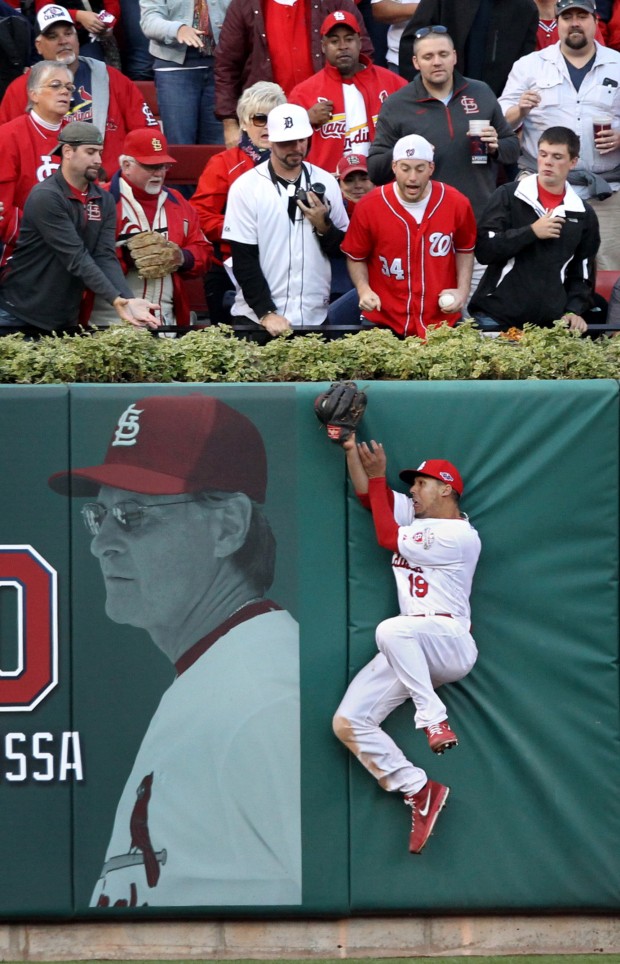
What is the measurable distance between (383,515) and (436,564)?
0.31 metres

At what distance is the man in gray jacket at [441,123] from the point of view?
28.1 feet

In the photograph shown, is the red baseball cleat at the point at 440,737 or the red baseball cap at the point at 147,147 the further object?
the red baseball cap at the point at 147,147

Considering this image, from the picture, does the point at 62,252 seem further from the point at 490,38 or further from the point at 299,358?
the point at 490,38

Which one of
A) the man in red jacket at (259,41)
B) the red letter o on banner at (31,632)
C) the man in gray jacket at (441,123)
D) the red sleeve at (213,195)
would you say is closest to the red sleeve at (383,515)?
the red letter o on banner at (31,632)

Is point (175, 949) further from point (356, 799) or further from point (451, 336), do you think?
point (451, 336)

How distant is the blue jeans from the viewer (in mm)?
10242

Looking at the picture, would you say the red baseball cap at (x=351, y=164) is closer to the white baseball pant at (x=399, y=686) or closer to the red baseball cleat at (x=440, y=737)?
the white baseball pant at (x=399, y=686)

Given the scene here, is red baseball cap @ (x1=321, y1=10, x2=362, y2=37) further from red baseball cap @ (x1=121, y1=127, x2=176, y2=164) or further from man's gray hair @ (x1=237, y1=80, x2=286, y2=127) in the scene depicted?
red baseball cap @ (x1=121, y1=127, x2=176, y2=164)

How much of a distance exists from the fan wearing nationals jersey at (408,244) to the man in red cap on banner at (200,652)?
5.01ft

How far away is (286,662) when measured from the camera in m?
6.49

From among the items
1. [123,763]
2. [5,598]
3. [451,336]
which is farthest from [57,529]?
[451,336]

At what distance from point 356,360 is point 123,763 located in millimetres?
2078

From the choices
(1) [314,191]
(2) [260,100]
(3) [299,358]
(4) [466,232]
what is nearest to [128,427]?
(3) [299,358]

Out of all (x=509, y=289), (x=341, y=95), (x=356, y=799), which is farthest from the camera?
(x=341, y=95)
